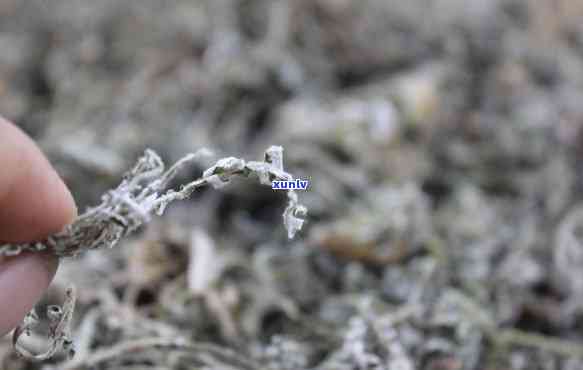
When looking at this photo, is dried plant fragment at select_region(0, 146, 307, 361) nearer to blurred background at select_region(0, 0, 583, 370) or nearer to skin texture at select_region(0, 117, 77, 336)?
skin texture at select_region(0, 117, 77, 336)

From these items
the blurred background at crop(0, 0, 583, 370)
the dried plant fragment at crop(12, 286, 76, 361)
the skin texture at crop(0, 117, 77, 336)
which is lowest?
the dried plant fragment at crop(12, 286, 76, 361)

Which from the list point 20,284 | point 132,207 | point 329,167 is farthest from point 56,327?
point 329,167

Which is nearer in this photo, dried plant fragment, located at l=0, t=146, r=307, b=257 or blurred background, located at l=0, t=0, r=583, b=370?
dried plant fragment, located at l=0, t=146, r=307, b=257

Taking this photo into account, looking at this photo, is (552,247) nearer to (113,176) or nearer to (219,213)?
(219,213)

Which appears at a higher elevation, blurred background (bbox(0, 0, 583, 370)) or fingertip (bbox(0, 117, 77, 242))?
blurred background (bbox(0, 0, 583, 370))

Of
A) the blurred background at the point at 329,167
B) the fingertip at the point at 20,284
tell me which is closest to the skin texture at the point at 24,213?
the fingertip at the point at 20,284

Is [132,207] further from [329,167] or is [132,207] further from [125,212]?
[329,167]

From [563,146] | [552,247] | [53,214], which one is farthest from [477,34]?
[53,214]

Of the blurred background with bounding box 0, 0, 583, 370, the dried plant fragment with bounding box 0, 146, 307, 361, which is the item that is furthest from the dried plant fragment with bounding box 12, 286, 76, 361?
the blurred background with bounding box 0, 0, 583, 370
